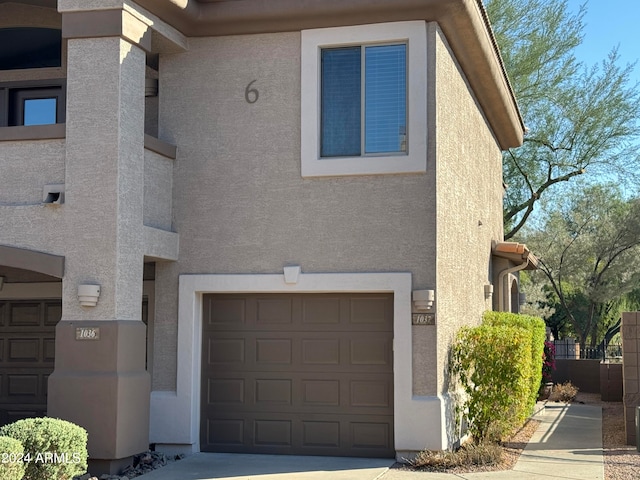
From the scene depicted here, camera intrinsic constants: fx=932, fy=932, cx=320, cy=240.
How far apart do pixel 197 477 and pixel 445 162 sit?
557 centimetres

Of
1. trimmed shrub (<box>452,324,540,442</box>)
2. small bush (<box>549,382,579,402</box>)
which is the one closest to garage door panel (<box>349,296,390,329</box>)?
trimmed shrub (<box>452,324,540,442</box>)

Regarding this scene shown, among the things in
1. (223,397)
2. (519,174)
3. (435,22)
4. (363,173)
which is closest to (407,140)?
(363,173)

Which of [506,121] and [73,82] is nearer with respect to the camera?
[73,82]

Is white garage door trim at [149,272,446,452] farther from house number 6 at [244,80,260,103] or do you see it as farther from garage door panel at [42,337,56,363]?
house number 6 at [244,80,260,103]

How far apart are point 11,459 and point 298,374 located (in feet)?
15.7

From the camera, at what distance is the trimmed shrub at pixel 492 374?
500 inches

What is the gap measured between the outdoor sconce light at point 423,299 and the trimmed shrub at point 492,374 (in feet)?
3.63

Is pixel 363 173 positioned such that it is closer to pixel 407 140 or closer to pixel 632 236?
pixel 407 140

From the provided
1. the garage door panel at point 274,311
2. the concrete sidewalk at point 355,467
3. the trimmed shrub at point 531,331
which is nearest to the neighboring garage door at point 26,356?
the concrete sidewalk at point 355,467

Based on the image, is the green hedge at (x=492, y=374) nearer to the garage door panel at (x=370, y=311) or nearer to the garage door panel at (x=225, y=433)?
the garage door panel at (x=370, y=311)

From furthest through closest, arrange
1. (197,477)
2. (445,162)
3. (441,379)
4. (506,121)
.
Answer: (506,121), (445,162), (441,379), (197,477)

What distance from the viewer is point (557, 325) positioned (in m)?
40.5

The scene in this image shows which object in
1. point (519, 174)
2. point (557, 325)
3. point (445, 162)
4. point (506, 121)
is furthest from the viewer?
point (557, 325)

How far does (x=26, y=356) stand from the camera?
14.4m
